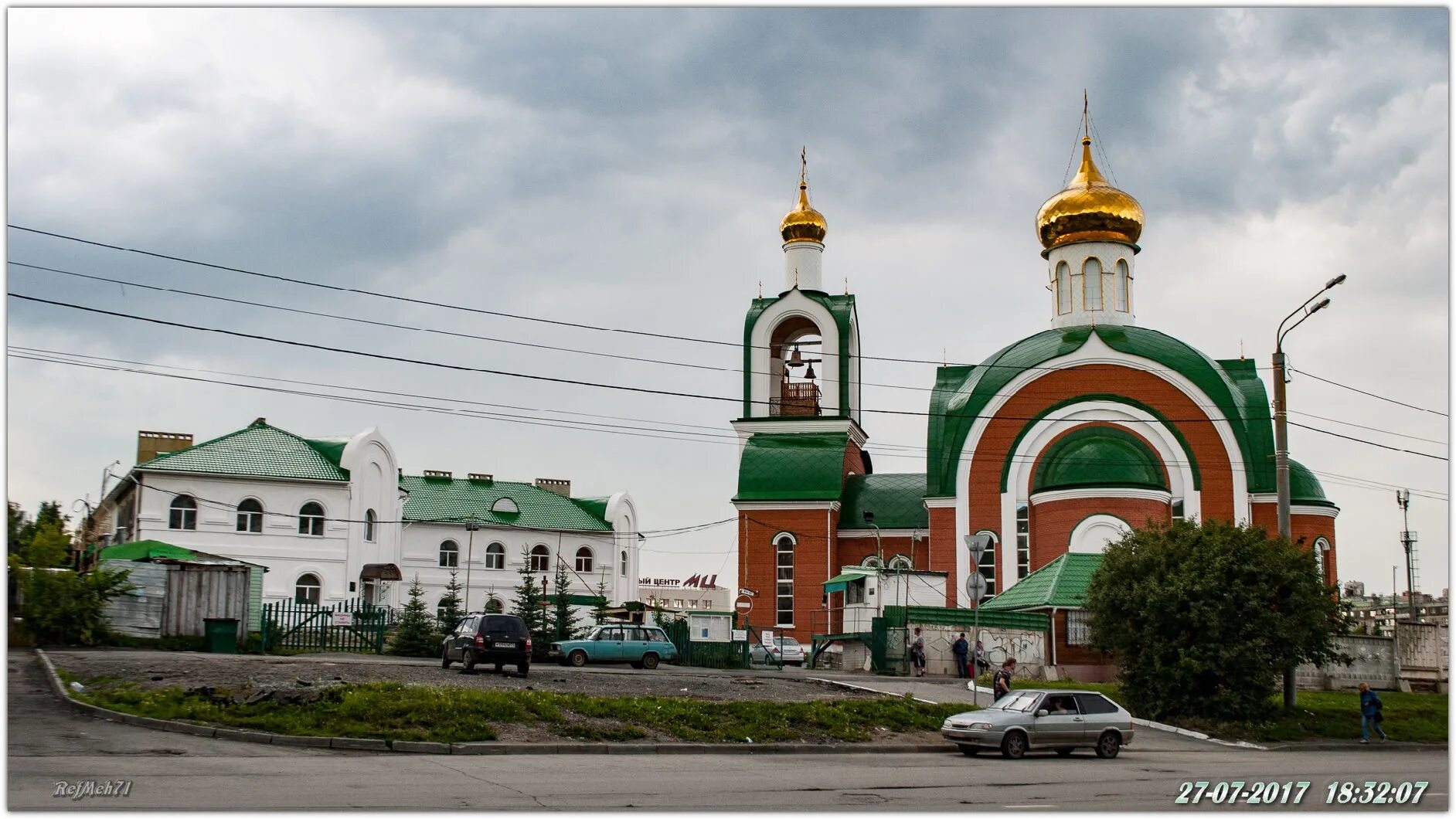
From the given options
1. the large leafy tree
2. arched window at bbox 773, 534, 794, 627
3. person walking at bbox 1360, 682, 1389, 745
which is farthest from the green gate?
person walking at bbox 1360, 682, 1389, 745

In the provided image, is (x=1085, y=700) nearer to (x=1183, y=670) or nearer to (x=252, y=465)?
(x=1183, y=670)

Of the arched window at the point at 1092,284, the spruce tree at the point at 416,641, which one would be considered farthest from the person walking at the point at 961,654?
the arched window at the point at 1092,284

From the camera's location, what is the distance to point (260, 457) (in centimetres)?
4334

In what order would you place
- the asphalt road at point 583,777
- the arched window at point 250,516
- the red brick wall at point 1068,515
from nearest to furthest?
the asphalt road at point 583,777
the red brick wall at point 1068,515
the arched window at point 250,516

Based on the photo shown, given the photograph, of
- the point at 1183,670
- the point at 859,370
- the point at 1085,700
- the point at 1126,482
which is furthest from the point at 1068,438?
the point at 1085,700

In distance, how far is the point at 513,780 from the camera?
42.8 ft

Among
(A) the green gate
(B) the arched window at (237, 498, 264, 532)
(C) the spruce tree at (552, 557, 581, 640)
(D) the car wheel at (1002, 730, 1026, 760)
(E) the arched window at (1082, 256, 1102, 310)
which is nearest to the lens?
(D) the car wheel at (1002, 730, 1026, 760)

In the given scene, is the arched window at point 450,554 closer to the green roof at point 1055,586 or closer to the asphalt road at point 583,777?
the green roof at point 1055,586

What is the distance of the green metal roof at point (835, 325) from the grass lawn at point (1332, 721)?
1978 cm

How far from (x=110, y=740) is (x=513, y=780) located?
15.6ft

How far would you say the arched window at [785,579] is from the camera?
141 ft

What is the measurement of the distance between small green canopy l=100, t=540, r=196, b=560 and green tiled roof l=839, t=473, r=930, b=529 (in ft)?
65.3

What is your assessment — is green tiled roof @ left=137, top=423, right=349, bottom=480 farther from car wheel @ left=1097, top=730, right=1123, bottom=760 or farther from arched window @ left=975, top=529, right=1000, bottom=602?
car wheel @ left=1097, top=730, right=1123, bottom=760

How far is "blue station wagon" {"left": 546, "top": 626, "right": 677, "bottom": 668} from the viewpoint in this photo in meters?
29.4
